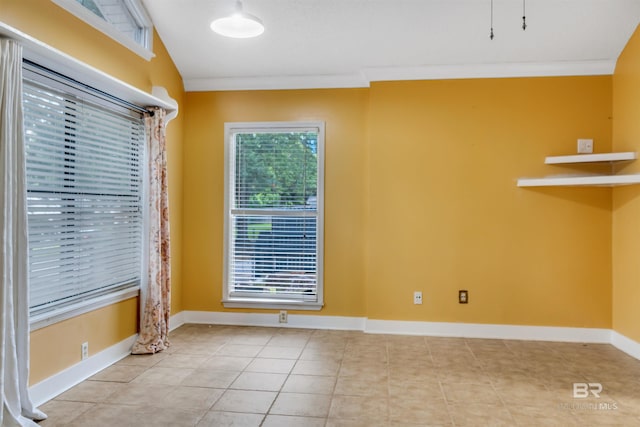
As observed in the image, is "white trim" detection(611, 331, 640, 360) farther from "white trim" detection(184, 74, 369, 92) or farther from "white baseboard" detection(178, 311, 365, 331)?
"white trim" detection(184, 74, 369, 92)

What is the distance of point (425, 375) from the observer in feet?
10.4

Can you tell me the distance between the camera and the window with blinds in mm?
2613

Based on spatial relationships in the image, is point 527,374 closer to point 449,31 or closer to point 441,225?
point 441,225

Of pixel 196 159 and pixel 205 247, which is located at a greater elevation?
pixel 196 159

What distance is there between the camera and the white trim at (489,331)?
3988 mm

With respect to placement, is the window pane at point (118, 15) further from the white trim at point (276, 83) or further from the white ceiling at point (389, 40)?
the white trim at point (276, 83)

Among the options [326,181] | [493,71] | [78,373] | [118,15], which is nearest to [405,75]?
[493,71]

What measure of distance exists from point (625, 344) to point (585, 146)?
1.75m

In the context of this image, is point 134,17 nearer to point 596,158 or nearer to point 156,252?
point 156,252

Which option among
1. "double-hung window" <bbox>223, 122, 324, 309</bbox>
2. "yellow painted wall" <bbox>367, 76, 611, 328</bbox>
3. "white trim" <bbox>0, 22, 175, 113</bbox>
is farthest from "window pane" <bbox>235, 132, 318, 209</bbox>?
"white trim" <bbox>0, 22, 175, 113</bbox>

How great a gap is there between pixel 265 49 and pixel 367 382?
3.01 meters

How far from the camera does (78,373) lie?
299 centimetres

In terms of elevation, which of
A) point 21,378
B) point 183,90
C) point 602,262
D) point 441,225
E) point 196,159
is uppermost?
point 183,90

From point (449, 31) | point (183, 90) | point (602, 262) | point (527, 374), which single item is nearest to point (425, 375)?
point (527, 374)
